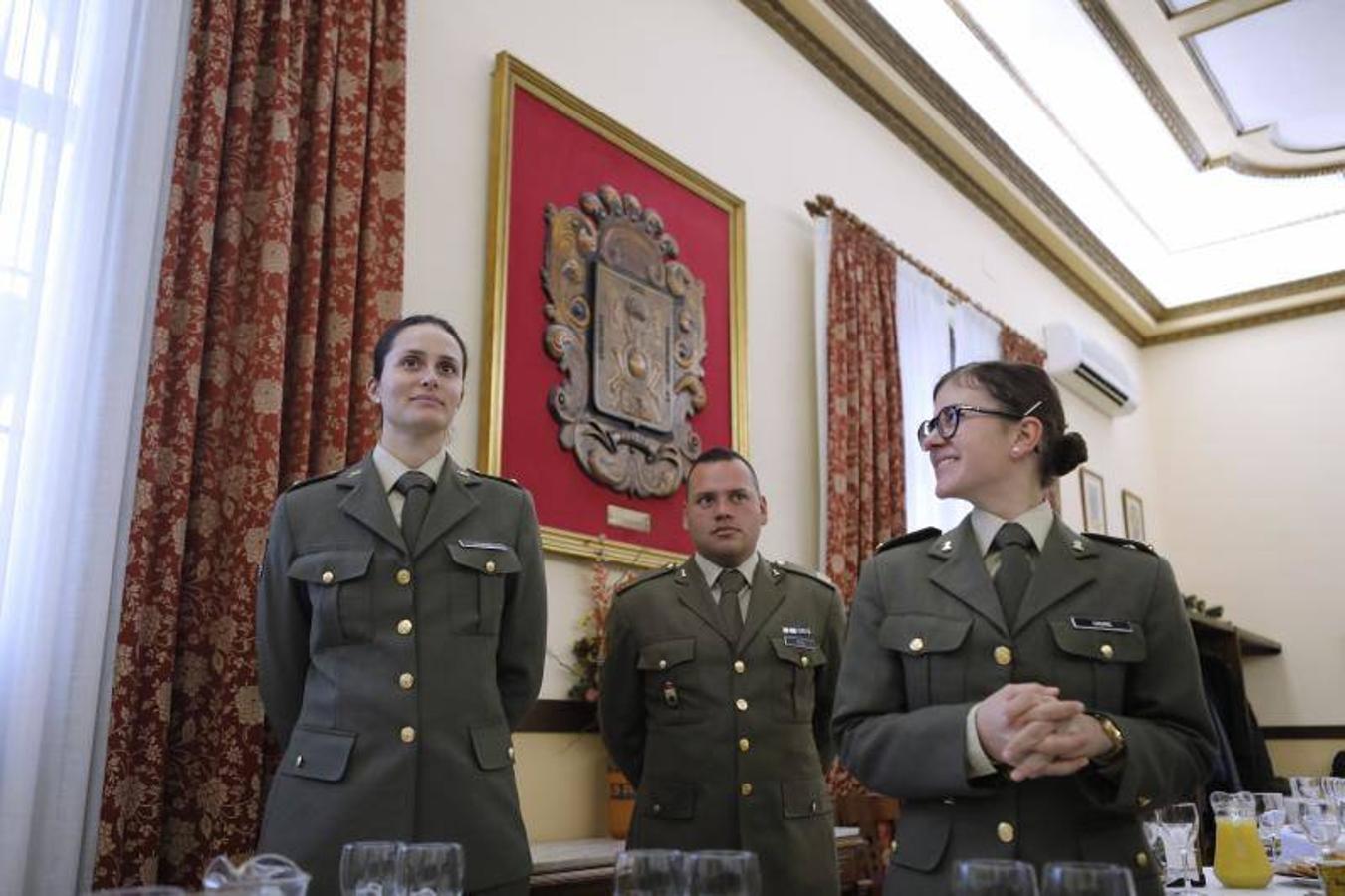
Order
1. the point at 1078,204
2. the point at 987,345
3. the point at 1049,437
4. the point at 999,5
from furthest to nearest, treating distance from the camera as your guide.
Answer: the point at 1078,204, the point at 987,345, the point at 999,5, the point at 1049,437

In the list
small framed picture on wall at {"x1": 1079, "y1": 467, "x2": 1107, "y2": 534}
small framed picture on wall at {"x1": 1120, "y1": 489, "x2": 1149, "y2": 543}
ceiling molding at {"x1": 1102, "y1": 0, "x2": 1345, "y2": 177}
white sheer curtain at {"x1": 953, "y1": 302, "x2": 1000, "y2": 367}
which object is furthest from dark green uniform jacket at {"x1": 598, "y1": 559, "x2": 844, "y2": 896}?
small framed picture on wall at {"x1": 1120, "y1": 489, "x2": 1149, "y2": 543}

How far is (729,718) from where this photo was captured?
2592mm

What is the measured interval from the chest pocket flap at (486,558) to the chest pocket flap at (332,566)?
157 millimetres

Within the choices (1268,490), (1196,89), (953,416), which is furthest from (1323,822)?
(1268,490)

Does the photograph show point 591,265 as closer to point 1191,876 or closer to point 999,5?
point 1191,876

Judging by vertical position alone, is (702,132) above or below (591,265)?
above

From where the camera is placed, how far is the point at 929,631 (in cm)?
172

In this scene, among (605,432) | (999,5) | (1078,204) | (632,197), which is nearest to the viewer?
(605,432)

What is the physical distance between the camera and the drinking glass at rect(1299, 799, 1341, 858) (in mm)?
1916

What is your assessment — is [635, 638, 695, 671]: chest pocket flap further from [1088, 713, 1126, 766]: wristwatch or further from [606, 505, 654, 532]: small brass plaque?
[1088, 713, 1126, 766]: wristwatch

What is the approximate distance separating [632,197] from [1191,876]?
2.90 m

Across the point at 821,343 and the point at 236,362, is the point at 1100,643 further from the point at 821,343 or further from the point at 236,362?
the point at 821,343

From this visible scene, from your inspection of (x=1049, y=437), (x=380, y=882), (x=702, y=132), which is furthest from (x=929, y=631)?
(x=702, y=132)

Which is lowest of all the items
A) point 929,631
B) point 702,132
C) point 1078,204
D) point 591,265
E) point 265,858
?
point 265,858
